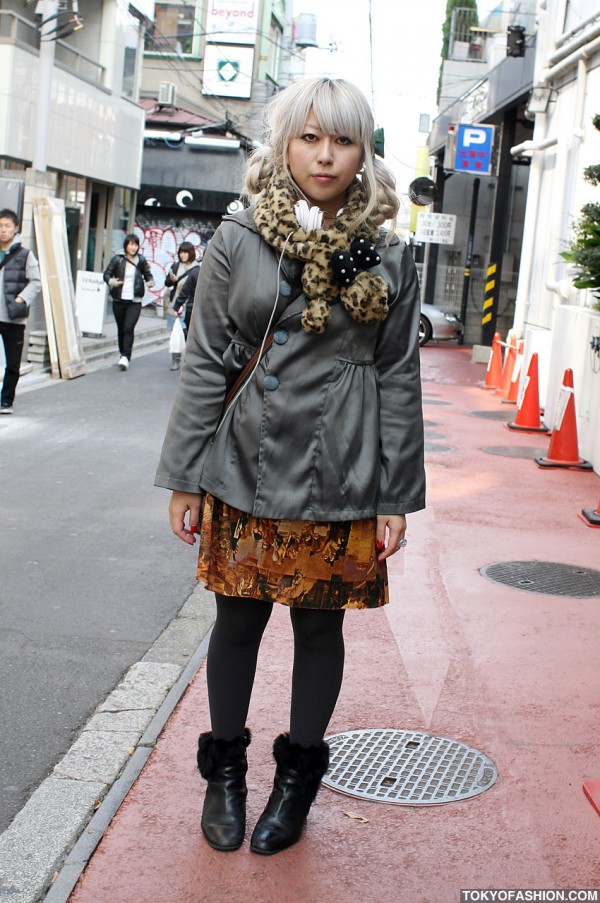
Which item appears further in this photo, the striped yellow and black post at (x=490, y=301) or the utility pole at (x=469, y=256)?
the utility pole at (x=469, y=256)

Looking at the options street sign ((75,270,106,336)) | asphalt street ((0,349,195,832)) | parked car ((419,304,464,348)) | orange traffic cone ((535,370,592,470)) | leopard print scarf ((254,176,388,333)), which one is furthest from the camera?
parked car ((419,304,464,348))

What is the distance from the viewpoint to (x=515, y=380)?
16.8 meters

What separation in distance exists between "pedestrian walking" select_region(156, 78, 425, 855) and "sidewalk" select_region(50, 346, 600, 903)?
0.21m

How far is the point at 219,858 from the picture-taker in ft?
10.2

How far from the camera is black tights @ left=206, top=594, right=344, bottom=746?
3168 millimetres

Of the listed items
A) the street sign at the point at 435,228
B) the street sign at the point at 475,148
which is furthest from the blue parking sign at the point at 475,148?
the street sign at the point at 435,228

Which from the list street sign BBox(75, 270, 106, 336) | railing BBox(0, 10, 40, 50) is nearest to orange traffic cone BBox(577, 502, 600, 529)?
street sign BBox(75, 270, 106, 336)

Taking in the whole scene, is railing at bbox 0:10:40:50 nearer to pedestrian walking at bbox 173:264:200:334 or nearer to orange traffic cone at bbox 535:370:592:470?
pedestrian walking at bbox 173:264:200:334

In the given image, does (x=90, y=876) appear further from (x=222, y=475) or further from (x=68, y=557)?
(x=68, y=557)

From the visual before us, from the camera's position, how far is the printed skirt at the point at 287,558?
10.0 feet

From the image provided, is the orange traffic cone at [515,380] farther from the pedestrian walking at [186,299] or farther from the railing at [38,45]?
the railing at [38,45]

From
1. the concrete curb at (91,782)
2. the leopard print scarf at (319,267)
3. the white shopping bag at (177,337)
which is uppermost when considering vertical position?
the leopard print scarf at (319,267)

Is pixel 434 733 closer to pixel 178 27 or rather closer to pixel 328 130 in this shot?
pixel 328 130

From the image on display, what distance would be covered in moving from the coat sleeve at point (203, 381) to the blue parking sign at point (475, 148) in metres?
23.1
